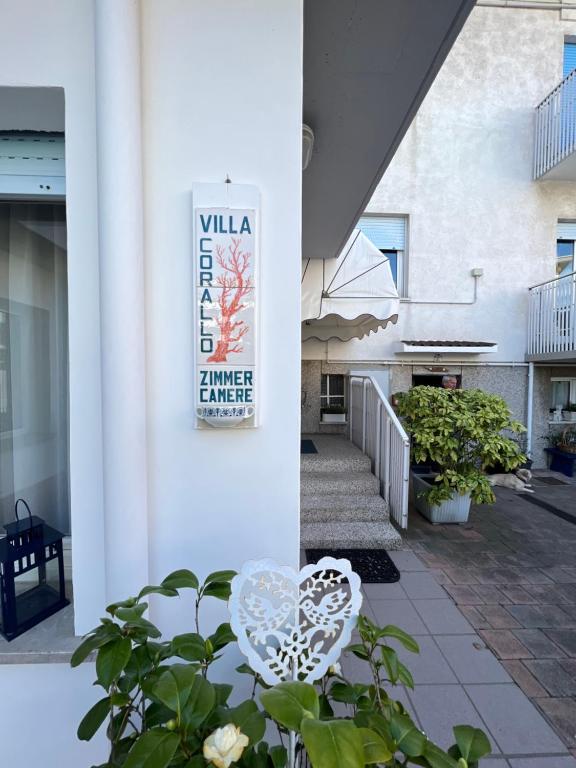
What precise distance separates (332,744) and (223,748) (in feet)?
0.92

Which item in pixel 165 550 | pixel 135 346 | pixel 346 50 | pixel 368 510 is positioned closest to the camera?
pixel 135 346

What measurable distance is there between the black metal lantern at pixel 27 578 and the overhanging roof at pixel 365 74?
10.0ft

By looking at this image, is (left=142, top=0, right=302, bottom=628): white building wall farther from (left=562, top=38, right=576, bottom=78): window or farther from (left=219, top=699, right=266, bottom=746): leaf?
(left=562, top=38, right=576, bottom=78): window

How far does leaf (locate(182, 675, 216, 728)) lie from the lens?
3.18ft

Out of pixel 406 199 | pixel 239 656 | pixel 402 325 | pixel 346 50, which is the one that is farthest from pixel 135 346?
pixel 406 199

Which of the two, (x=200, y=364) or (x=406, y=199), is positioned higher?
(x=406, y=199)

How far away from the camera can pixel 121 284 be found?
59.2 inches

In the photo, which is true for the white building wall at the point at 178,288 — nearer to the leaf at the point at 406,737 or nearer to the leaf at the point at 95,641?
the leaf at the point at 95,641

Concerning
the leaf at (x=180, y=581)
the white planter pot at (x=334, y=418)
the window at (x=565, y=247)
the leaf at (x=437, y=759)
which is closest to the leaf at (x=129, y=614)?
the leaf at (x=180, y=581)

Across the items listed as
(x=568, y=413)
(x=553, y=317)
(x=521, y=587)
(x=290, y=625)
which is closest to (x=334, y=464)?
(x=521, y=587)

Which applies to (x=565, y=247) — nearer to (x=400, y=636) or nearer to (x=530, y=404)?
(x=530, y=404)

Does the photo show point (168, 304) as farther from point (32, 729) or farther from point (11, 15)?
point (32, 729)

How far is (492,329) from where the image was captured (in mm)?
8219

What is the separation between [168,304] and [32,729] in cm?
194
